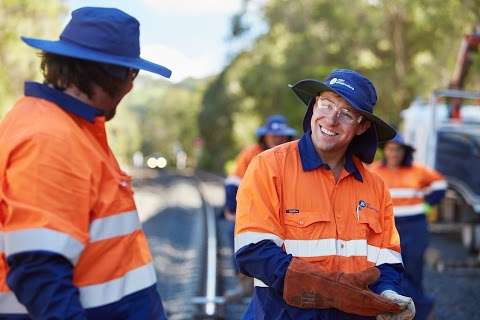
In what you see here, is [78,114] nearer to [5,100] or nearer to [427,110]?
[427,110]

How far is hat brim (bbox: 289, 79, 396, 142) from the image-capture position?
3572 millimetres

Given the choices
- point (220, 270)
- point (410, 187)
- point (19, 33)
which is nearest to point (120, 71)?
point (410, 187)

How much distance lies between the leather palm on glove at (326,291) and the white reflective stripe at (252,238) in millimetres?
133

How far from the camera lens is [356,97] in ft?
11.7

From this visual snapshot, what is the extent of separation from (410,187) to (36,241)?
591cm

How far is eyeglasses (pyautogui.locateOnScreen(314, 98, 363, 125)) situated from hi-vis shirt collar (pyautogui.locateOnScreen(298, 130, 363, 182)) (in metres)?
0.15

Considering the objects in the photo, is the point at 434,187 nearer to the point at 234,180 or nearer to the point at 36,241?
the point at 234,180

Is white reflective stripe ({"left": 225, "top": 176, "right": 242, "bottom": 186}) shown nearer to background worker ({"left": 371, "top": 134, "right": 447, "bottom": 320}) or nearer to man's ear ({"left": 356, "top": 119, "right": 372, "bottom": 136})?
background worker ({"left": 371, "top": 134, "right": 447, "bottom": 320})

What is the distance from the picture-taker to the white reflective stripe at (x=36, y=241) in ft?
7.97

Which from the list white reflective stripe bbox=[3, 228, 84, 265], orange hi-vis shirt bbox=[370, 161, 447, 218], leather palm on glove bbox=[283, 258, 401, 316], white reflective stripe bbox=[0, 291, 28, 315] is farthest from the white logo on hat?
orange hi-vis shirt bbox=[370, 161, 447, 218]

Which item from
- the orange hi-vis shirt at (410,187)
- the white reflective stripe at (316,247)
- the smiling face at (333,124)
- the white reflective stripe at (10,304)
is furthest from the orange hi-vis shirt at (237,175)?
the white reflective stripe at (10,304)

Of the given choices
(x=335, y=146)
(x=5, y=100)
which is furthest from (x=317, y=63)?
(x=335, y=146)

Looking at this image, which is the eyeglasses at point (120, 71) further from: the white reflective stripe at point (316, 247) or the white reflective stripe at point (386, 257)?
the white reflective stripe at point (386, 257)

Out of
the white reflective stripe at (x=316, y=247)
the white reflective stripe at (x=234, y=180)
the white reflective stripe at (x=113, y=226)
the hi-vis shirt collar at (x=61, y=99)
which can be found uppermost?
the hi-vis shirt collar at (x=61, y=99)
